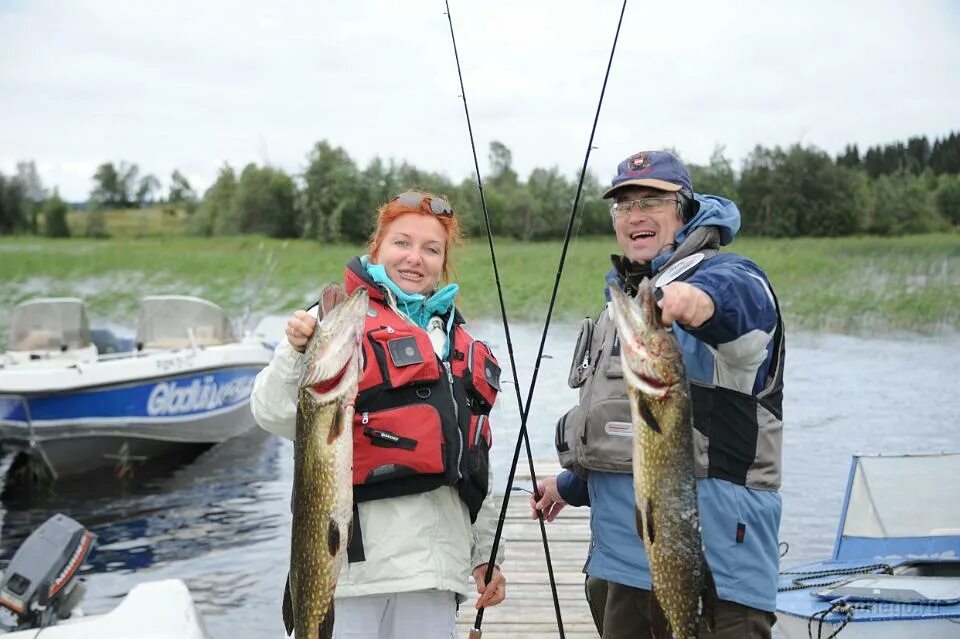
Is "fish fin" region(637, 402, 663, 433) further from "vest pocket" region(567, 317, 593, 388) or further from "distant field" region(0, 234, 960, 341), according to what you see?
"distant field" region(0, 234, 960, 341)

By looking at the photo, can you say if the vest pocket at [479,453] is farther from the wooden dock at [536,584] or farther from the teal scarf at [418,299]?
the wooden dock at [536,584]

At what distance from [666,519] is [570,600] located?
3743 millimetres

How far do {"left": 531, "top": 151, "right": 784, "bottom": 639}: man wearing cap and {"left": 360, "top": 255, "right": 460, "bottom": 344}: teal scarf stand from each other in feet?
1.55

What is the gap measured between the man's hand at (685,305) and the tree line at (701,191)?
25168mm

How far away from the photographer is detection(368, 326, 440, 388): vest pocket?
291 cm

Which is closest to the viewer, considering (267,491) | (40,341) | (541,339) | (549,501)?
(549,501)

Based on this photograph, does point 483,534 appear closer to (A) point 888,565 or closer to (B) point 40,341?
(A) point 888,565

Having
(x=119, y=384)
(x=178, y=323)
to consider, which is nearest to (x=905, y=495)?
(x=119, y=384)

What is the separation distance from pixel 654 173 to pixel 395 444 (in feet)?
3.68

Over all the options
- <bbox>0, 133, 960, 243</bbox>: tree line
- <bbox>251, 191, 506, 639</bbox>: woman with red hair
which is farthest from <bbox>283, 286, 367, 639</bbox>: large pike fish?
<bbox>0, 133, 960, 243</bbox>: tree line

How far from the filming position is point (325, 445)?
2.58 metres

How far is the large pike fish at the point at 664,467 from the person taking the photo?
2.24 metres

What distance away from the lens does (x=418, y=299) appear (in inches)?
122

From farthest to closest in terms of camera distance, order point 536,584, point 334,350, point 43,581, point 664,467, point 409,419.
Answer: point 536,584 → point 43,581 → point 409,419 → point 334,350 → point 664,467
